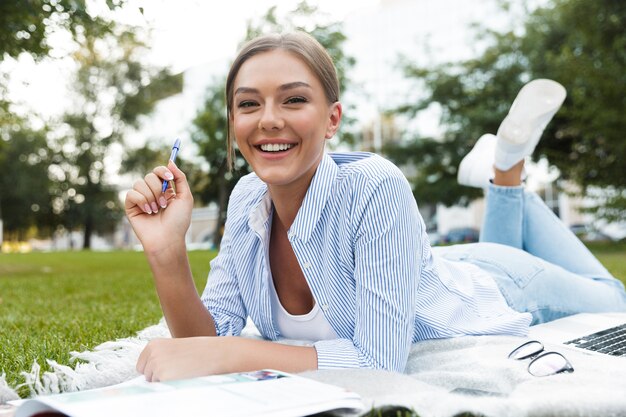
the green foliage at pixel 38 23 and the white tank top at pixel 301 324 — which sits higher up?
the green foliage at pixel 38 23

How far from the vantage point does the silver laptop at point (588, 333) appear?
2.20 metres

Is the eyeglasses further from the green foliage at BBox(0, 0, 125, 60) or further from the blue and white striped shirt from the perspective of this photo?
the green foliage at BBox(0, 0, 125, 60)

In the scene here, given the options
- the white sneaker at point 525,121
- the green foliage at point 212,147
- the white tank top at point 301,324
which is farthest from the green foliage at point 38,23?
the green foliage at point 212,147

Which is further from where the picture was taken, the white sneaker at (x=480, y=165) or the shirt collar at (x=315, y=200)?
the white sneaker at (x=480, y=165)

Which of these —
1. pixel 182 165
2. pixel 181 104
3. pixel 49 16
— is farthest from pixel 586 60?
pixel 181 104

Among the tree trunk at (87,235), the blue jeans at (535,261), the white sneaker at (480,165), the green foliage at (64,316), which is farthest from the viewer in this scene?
the tree trunk at (87,235)

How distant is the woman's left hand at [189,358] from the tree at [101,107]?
26229 mm

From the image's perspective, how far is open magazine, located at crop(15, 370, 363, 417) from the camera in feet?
3.85

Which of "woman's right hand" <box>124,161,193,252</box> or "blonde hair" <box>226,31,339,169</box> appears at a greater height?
"blonde hair" <box>226,31,339,169</box>

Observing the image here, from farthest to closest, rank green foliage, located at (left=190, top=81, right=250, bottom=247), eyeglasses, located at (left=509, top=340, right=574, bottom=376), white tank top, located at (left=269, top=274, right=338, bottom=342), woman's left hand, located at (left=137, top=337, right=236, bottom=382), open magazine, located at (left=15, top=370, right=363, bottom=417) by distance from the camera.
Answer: green foliage, located at (left=190, top=81, right=250, bottom=247) < white tank top, located at (left=269, top=274, right=338, bottom=342) < eyeglasses, located at (left=509, top=340, right=574, bottom=376) < woman's left hand, located at (left=137, top=337, right=236, bottom=382) < open magazine, located at (left=15, top=370, right=363, bottom=417)

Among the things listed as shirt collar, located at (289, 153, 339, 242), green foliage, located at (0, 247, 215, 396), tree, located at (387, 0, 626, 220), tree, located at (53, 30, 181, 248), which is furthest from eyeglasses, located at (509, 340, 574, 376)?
tree, located at (53, 30, 181, 248)

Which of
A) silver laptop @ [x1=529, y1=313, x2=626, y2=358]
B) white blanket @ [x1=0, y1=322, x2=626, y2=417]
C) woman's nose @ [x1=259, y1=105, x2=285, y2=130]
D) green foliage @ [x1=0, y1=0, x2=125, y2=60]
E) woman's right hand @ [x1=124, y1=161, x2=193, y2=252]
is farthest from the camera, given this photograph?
green foliage @ [x1=0, y1=0, x2=125, y2=60]

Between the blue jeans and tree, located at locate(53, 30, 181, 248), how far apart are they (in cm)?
2488

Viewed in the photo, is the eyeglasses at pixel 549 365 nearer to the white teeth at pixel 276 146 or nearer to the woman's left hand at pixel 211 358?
the woman's left hand at pixel 211 358
